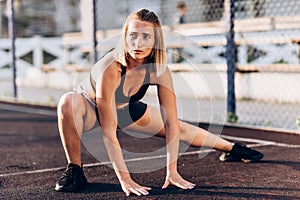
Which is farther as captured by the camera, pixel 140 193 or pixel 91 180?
pixel 91 180

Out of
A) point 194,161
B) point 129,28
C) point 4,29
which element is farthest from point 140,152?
point 4,29

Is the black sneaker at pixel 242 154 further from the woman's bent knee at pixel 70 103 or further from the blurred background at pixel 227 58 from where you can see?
the woman's bent knee at pixel 70 103

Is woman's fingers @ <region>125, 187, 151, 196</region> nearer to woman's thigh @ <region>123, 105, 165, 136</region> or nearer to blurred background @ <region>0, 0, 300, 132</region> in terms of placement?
woman's thigh @ <region>123, 105, 165, 136</region>

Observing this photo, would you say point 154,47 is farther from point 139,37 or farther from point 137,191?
point 137,191

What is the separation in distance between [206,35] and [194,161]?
5.75 meters

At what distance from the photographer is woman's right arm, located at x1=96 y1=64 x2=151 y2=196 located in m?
3.58

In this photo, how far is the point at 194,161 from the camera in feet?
15.6

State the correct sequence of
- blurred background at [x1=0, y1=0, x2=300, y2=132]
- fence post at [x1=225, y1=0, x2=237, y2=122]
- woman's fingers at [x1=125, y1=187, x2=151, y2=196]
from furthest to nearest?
1. blurred background at [x1=0, y1=0, x2=300, y2=132]
2. fence post at [x1=225, y1=0, x2=237, y2=122]
3. woman's fingers at [x1=125, y1=187, x2=151, y2=196]

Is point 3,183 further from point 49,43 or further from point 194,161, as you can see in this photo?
point 49,43

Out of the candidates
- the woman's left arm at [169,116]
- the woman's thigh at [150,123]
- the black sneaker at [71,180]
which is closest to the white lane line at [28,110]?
the woman's thigh at [150,123]

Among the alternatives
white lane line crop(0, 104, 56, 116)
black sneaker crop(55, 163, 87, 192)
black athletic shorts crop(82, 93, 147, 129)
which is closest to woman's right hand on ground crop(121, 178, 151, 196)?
black sneaker crop(55, 163, 87, 192)

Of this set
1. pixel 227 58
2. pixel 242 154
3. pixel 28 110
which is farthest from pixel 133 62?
pixel 28 110

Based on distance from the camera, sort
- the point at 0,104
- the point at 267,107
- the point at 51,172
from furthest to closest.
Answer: the point at 0,104
the point at 267,107
the point at 51,172

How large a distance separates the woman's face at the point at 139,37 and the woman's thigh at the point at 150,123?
1.98 feet
